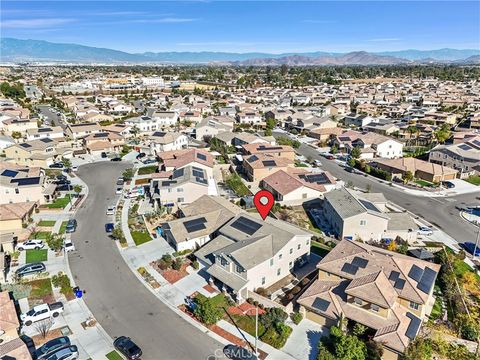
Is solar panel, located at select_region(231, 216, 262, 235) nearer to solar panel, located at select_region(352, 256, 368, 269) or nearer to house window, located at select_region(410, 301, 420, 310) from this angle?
solar panel, located at select_region(352, 256, 368, 269)

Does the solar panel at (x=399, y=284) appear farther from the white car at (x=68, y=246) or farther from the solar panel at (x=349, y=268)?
the white car at (x=68, y=246)

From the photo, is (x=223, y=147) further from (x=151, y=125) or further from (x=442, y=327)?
(x=442, y=327)

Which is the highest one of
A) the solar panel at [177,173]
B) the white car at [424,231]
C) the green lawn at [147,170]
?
the solar panel at [177,173]

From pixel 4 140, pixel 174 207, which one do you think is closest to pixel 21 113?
pixel 4 140

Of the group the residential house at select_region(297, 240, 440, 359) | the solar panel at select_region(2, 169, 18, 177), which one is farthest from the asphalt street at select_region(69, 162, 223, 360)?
the solar panel at select_region(2, 169, 18, 177)

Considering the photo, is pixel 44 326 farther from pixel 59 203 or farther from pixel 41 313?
pixel 59 203

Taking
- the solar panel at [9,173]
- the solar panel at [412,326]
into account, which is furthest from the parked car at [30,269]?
the solar panel at [412,326]

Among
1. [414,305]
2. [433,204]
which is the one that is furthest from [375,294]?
[433,204]
